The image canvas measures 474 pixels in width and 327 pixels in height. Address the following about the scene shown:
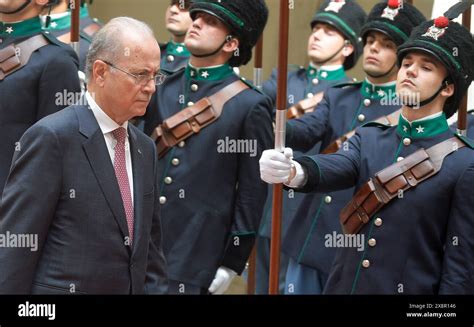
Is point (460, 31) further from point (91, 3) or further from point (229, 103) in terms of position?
point (91, 3)

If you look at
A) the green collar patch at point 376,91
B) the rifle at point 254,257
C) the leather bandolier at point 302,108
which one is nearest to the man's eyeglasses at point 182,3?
the rifle at point 254,257

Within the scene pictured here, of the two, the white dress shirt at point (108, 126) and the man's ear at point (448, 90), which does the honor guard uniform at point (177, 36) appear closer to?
the man's ear at point (448, 90)

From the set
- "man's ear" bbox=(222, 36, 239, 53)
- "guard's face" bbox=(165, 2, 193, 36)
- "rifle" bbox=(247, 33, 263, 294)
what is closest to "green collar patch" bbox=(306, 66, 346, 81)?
"rifle" bbox=(247, 33, 263, 294)

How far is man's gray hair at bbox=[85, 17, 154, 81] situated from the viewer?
4.01 m

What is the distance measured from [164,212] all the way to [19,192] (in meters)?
1.44

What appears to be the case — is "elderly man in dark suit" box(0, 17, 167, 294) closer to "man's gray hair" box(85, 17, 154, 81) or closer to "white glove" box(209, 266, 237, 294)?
"man's gray hair" box(85, 17, 154, 81)

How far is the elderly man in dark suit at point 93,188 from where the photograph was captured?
3.79 m

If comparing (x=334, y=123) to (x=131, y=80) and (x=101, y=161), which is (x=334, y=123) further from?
(x=101, y=161)

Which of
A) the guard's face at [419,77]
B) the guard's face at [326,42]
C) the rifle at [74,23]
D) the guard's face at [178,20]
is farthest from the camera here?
the guard's face at [326,42]

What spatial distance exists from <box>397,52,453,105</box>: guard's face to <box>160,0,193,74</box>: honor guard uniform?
150cm

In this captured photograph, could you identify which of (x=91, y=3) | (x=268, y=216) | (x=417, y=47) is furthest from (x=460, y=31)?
(x=91, y=3)

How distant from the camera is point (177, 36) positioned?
613 centimetres

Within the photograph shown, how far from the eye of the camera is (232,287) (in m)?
6.64

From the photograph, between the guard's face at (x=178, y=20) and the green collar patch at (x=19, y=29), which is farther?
the guard's face at (x=178, y=20)
